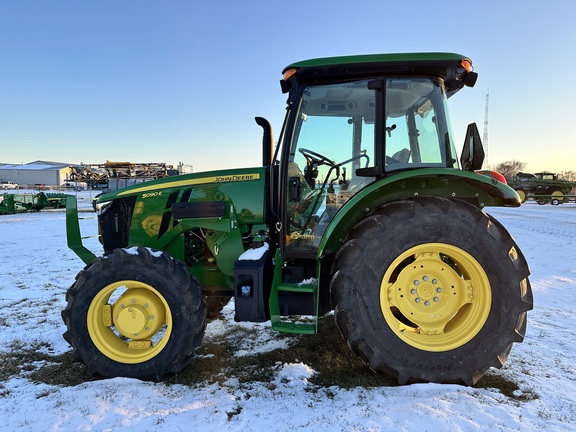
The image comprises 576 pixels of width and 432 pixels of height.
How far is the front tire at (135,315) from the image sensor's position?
9.04 feet

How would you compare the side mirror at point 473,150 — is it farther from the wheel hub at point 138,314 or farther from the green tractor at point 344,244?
the wheel hub at point 138,314

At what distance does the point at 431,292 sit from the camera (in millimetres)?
2680

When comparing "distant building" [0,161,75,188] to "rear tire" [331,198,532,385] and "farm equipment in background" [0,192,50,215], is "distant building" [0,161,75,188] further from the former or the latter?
"rear tire" [331,198,532,385]

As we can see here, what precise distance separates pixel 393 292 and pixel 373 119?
1430 millimetres

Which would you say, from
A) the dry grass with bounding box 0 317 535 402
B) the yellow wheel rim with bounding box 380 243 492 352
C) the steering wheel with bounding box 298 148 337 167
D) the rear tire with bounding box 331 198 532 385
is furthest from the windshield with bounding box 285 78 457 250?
the dry grass with bounding box 0 317 535 402

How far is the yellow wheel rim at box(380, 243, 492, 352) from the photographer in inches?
102

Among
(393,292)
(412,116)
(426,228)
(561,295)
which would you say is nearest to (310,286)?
(393,292)

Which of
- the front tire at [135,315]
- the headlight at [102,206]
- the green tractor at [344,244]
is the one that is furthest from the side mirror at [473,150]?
the headlight at [102,206]

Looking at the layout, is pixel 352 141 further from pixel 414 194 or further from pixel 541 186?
pixel 541 186

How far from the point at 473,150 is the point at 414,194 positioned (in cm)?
57

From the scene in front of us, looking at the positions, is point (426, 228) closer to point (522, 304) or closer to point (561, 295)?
point (522, 304)

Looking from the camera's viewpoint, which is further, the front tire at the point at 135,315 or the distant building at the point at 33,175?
the distant building at the point at 33,175

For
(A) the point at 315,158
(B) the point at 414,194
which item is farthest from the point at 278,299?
(B) the point at 414,194

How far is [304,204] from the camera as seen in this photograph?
3158 mm
